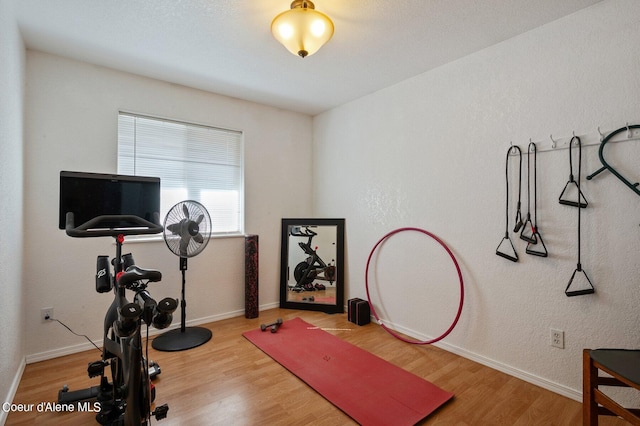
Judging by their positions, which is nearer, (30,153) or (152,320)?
(152,320)

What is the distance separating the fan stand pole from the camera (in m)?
2.81

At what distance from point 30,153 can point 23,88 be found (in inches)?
20.0

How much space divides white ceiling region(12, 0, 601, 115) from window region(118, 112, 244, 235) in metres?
0.53

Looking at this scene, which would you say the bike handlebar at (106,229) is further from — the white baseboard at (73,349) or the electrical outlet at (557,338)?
the electrical outlet at (557,338)

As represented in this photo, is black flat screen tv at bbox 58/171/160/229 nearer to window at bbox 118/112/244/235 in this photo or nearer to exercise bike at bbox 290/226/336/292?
window at bbox 118/112/244/235

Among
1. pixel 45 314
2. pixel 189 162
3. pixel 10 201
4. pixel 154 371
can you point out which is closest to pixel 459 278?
pixel 154 371

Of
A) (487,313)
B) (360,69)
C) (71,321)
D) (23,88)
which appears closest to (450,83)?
(360,69)

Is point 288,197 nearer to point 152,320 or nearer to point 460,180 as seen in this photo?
point 460,180

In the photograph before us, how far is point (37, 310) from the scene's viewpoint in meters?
2.60

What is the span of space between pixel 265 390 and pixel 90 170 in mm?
2425

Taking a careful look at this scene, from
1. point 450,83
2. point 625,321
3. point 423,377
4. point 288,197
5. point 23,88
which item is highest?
point 450,83

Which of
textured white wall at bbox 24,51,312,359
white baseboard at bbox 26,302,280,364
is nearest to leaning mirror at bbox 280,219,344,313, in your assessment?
textured white wall at bbox 24,51,312,359

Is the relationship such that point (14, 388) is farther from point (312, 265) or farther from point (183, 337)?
point (312, 265)

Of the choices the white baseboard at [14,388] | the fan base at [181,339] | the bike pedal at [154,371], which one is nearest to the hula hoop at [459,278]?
the fan base at [181,339]
